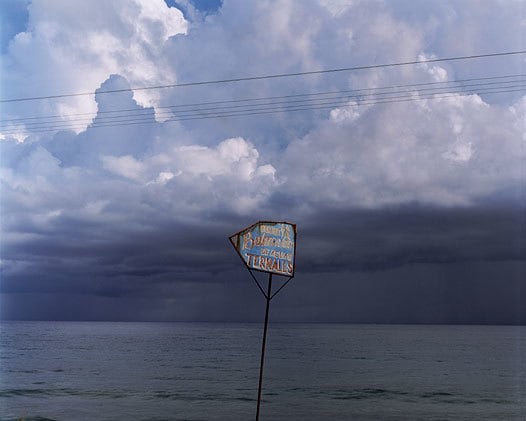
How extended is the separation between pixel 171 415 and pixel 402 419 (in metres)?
16.4

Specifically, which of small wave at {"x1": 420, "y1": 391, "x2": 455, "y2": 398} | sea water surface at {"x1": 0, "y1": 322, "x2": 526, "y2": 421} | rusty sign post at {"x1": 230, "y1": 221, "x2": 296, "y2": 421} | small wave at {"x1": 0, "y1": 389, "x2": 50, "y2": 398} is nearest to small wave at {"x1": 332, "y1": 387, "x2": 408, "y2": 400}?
sea water surface at {"x1": 0, "y1": 322, "x2": 526, "y2": 421}

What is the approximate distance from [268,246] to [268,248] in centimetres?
8

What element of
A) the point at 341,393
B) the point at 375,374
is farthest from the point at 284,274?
the point at 375,374

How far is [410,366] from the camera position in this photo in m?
84.8

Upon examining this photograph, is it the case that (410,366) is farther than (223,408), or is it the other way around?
(410,366)

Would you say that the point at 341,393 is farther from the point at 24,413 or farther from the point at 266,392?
the point at 24,413

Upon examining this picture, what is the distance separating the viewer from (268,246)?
2238 cm

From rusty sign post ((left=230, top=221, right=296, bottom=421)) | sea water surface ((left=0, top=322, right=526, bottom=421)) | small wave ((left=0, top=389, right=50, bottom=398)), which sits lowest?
small wave ((left=0, top=389, right=50, bottom=398))

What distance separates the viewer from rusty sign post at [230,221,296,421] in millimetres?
22016

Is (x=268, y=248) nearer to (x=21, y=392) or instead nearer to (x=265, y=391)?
(x=265, y=391)

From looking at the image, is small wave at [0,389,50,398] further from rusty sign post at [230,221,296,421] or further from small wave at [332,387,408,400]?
rusty sign post at [230,221,296,421]

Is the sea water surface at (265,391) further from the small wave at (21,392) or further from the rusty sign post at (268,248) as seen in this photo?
the rusty sign post at (268,248)

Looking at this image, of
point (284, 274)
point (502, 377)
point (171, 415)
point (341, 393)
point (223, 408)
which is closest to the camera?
point (284, 274)

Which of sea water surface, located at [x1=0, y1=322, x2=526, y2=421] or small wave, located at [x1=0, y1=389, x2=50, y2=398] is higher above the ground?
sea water surface, located at [x1=0, y1=322, x2=526, y2=421]
